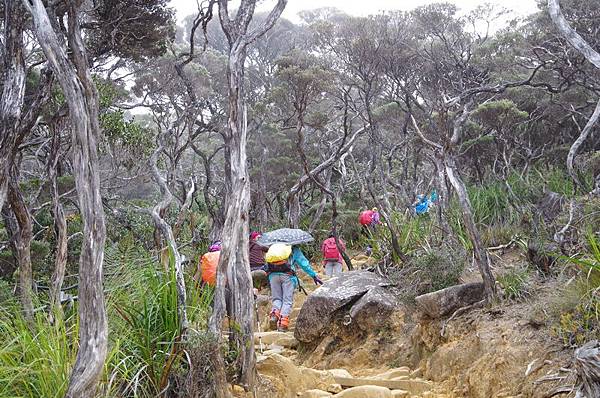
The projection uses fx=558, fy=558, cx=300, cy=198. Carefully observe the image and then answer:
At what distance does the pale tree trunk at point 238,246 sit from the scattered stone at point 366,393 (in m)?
0.88

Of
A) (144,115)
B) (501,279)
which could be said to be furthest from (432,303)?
(144,115)

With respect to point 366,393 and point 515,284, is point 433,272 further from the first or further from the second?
point 366,393

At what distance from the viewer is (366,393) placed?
4.79 meters

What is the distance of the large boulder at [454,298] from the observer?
19.9 feet

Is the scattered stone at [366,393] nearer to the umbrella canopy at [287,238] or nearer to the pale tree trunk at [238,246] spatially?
the pale tree trunk at [238,246]

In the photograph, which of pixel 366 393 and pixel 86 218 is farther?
pixel 366 393

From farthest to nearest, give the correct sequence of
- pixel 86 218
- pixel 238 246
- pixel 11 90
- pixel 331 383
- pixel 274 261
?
pixel 274 261
pixel 331 383
pixel 238 246
pixel 11 90
pixel 86 218

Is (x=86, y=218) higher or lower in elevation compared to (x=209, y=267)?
higher

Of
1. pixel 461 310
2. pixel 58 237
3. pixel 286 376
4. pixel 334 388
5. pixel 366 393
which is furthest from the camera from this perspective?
pixel 58 237

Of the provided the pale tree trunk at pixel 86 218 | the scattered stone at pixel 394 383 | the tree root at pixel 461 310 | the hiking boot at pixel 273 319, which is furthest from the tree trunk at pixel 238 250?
the hiking boot at pixel 273 319

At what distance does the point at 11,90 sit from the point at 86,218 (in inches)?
80.8

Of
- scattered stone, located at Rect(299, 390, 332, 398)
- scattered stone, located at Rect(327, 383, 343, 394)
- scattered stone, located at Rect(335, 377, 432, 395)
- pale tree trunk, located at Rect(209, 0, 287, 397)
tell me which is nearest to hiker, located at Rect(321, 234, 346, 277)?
scattered stone, located at Rect(335, 377, 432, 395)

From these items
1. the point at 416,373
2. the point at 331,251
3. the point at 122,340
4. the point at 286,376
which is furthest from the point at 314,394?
the point at 331,251

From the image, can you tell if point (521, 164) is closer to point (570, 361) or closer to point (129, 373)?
point (570, 361)
